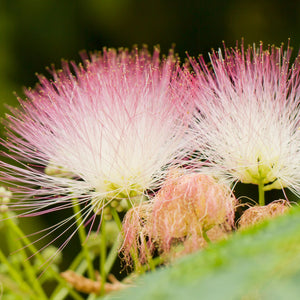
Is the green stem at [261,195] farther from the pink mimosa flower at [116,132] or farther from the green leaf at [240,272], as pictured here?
the green leaf at [240,272]

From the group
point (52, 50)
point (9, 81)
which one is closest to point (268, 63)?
point (9, 81)

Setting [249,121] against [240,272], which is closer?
[240,272]

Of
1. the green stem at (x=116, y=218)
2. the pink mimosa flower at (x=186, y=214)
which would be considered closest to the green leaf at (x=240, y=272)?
the pink mimosa flower at (x=186, y=214)

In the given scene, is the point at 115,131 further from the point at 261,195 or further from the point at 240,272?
the point at 240,272

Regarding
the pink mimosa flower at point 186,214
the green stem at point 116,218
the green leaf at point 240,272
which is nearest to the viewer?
the green leaf at point 240,272

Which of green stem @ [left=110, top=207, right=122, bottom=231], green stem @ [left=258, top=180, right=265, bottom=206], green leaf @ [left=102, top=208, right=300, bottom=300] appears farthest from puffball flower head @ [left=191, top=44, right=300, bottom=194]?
green leaf @ [left=102, top=208, right=300, bottom=300]

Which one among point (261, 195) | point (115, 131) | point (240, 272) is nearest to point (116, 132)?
point (115, 131)

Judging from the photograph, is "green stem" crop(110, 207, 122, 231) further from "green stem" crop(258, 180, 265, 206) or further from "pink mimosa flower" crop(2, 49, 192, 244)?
"green stem" crop(258, 180, 265, 206)
